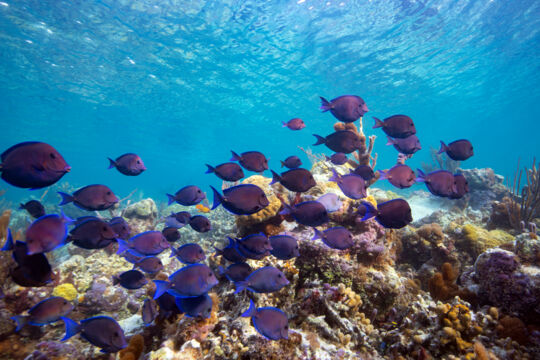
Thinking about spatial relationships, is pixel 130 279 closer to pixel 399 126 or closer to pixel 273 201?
pixel 273 201

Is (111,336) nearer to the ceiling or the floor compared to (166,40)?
nearer to the floor

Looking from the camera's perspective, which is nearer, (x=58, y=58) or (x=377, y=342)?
(x=377, y=342)

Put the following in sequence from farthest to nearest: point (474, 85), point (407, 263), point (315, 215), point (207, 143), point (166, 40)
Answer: point (207, 143)
point (474, 85)
point (166, 40)
point (407, 263)
point (315, 215)

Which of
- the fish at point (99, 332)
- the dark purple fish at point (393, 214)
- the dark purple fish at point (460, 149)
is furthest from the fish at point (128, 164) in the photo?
the dark purple fish at point (460, 149)

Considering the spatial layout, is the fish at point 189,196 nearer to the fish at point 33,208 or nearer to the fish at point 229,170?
the fish at point 229,170

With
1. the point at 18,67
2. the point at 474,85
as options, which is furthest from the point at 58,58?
the point at 474,85

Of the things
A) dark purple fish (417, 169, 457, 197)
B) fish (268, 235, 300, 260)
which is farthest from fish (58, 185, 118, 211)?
dark purple fish (417, 169, 457, 197)

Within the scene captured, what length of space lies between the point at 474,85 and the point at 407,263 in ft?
117

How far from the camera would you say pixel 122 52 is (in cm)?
1917

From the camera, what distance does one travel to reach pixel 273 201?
4.98m

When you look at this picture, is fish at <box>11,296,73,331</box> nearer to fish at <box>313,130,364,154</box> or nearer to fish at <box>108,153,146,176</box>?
fish at <box>108,153,146,176</box>

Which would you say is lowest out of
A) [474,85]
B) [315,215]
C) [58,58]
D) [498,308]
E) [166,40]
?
[58,58]

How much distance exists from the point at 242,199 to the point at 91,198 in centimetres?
202

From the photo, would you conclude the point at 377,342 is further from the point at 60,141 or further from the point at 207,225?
the point at 60,141
